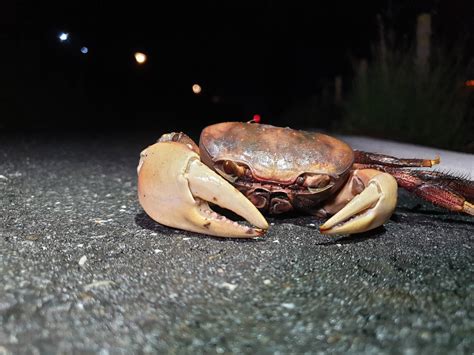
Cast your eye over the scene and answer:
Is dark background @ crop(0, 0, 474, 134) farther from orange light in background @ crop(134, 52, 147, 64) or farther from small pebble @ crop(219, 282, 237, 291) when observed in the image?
small pebble @ crop(219, 282, 237, 291)

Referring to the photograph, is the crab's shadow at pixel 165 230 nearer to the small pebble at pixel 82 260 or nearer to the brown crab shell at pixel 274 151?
the brown crab shell at pixel 274 151

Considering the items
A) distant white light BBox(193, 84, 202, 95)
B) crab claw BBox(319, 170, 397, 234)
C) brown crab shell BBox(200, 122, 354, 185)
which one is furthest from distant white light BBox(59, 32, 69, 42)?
crab claw BBox(319, 170, 397, 234)

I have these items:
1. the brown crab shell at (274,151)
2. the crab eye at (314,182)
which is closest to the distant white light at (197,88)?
the brown crab shell at (274,151)

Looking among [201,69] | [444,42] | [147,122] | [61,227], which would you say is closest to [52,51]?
[147,122]

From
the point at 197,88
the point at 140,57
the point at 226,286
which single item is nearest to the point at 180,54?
the point at 140,57

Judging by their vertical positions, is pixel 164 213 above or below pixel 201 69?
above

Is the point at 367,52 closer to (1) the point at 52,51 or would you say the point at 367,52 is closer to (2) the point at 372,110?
(2) the point at 372,110

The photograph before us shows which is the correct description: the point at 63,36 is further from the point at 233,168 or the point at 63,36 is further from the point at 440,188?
the point at 440,188
